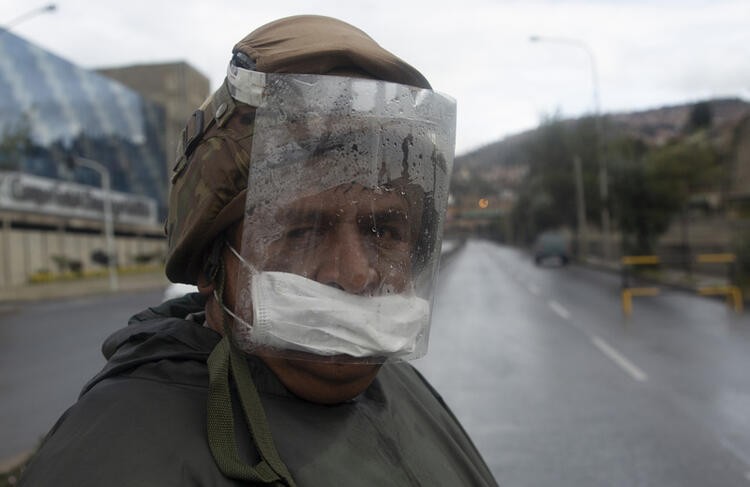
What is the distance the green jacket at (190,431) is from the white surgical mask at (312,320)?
3.4 inches

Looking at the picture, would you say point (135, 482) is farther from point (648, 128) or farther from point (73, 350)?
point (648, 128)

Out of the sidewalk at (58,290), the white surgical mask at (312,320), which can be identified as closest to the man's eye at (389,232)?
the white surgical mask at (312,320)

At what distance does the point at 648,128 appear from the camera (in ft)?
233

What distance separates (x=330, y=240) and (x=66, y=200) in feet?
127

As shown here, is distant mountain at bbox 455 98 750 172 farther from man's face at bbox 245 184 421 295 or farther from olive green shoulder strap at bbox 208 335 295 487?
olive green shoulder strap at bbox 208 335 295 487

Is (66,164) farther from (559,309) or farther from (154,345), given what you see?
(154,345)

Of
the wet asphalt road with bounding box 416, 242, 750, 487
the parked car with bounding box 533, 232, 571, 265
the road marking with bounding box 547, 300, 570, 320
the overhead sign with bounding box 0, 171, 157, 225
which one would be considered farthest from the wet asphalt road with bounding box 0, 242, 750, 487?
the parked car with bounding box 533, 232, 571, 265

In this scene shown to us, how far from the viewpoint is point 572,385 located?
7.50 metres

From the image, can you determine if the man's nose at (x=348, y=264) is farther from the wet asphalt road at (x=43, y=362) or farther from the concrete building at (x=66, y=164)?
the concrete building at (x=66, y=164)

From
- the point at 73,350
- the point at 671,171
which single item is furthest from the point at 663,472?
the point at 671,171

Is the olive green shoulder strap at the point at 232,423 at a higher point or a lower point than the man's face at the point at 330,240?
lower

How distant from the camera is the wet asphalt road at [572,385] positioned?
16.3 ft

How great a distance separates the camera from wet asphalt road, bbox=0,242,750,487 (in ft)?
16.3

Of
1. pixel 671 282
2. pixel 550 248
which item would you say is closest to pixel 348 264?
pixel 671 282
